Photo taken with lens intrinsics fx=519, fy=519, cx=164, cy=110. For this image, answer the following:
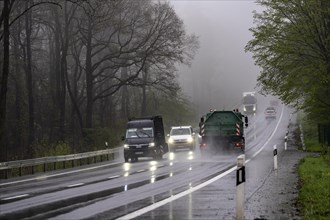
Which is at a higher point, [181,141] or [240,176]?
[240,176]

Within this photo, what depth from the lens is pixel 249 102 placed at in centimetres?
8912

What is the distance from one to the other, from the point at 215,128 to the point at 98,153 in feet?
26.1

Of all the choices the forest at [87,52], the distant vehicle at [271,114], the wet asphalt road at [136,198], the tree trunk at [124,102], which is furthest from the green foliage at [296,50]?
the distant vehicle at [271,114]

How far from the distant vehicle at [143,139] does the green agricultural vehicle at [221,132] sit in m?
3.06

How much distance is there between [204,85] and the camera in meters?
111

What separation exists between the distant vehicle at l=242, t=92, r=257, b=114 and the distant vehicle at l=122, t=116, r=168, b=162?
2212 inches

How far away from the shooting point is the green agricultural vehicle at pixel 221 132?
112 feet

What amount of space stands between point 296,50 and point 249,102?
5642 cm

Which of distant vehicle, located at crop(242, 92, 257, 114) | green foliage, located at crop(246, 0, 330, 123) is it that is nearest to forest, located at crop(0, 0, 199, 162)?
green foliage, located at crop(246, 0, 330, 123)

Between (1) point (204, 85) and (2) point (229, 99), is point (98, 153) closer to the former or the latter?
(1) point (204, 85)

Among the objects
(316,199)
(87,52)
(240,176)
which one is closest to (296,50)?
(87,52)

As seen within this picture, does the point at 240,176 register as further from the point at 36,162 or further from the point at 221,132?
the point at 221,132

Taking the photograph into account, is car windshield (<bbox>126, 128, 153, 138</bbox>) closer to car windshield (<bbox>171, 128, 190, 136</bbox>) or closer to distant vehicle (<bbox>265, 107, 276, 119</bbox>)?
car windshield (<bbox>171, 128, 190, 136</bbox>)

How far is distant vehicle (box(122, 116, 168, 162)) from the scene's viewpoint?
32.3 meters
